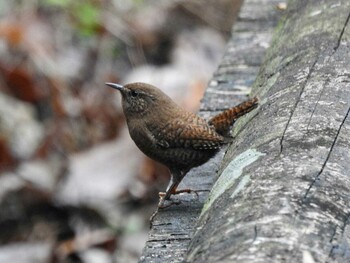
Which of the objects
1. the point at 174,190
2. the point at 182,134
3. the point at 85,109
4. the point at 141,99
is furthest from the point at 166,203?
the point at 85,109

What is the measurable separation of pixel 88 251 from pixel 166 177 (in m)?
1.01

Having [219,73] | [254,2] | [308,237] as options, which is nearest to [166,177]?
[254,2]

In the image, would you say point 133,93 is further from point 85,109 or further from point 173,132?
point 85,109

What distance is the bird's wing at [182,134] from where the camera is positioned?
155 inches

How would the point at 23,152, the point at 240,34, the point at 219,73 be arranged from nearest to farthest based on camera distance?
the point at 219,73
the point at 240,34
the point at 23,152

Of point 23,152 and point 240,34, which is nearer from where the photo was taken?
point 240,34

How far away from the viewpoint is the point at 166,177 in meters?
6.98

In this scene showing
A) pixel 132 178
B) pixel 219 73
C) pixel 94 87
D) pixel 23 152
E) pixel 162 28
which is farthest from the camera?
pixel 162 28

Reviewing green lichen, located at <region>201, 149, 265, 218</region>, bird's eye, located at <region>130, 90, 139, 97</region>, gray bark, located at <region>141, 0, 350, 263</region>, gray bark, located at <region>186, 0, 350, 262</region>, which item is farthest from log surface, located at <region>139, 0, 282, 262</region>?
bird's eye, located at <region>130, 90, 139, 97</region>

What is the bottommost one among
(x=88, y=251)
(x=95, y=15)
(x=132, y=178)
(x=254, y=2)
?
(x=88, y=251)

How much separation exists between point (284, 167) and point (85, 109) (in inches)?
219

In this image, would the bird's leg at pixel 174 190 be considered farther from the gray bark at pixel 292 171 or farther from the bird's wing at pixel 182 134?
the gray bark at pixel 292 171

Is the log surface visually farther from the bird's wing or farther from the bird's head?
the bird's head

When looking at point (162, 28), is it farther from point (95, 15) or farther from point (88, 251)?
point (88, 251)
